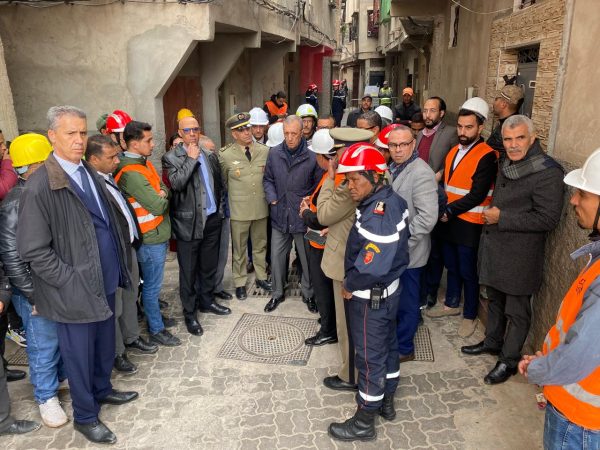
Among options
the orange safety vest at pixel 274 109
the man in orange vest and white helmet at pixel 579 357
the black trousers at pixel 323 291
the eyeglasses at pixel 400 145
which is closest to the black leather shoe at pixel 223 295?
the black trousers at pixel 323 291

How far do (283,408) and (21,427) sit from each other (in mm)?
1894

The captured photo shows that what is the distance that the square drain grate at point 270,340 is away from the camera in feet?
13.8

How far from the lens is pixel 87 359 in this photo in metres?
3.15

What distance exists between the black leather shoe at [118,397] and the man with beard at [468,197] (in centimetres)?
309

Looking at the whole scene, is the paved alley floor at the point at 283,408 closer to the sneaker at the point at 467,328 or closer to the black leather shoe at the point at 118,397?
the black leather shoe at the point at 118,397

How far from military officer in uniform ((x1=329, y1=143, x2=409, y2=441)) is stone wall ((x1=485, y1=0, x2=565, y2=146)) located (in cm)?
186

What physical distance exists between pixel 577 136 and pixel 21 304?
431cm

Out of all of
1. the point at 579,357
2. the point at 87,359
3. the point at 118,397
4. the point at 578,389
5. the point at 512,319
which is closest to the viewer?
the point at 579,357

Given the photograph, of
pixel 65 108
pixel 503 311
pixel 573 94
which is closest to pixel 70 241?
pixel 65 108

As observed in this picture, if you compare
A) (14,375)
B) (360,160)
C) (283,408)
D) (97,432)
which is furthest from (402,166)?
(14,375)

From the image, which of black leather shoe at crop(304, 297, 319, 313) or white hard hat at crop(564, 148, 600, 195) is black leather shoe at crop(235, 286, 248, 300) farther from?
white hard hat at crop(564, 148, 600, 195)

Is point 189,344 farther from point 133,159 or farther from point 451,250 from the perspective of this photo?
point 451,250

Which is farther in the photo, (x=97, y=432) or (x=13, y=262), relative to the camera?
(x=97, y=432)

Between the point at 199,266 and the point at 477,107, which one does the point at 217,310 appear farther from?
the point at 477,107
